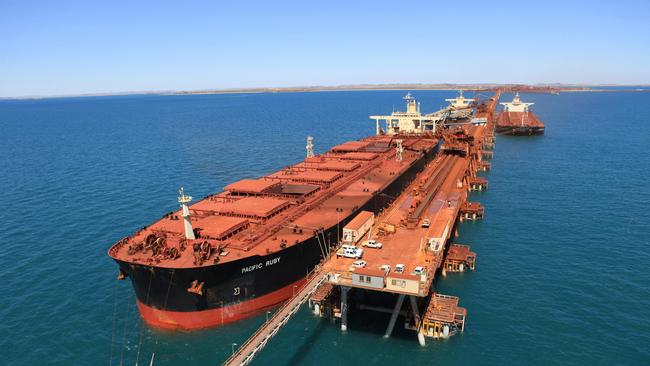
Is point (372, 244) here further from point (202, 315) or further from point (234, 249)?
point (202, 315)

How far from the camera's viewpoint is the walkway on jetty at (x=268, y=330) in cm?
3095

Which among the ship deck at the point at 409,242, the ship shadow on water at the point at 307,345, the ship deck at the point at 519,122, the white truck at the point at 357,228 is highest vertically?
the ship deck at the point at 519,122

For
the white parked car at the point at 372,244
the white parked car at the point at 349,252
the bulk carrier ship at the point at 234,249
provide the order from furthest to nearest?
the white parked car at the point at 372,244, the white parked car at the point at 349,252, the bulk carrier ship at the point at 234,249

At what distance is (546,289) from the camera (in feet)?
152

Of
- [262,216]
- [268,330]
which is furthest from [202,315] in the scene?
[262,216]

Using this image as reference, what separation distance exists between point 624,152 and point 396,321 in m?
115

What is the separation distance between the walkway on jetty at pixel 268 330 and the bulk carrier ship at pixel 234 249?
527 cm

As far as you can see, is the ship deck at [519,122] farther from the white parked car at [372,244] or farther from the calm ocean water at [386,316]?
the white parked car at [372,244]

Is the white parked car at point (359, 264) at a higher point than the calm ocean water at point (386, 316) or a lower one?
higher

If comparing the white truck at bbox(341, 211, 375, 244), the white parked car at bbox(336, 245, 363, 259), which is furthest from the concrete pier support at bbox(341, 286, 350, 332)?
the white truck at bbox(341, 211, 375, 244)

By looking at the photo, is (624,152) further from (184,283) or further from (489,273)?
(184,283)

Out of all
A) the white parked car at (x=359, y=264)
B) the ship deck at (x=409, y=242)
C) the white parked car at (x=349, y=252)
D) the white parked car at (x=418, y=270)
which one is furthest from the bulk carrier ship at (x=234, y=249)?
the white parked car at (x=418, y=270)

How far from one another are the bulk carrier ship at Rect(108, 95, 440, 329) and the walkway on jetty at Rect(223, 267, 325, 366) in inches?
207

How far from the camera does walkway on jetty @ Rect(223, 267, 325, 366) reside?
31.0m
